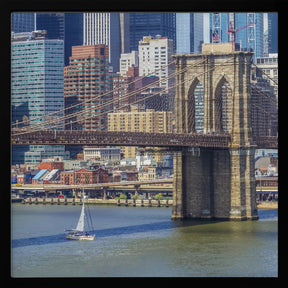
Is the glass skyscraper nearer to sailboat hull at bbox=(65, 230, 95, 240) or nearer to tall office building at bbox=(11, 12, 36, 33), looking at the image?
tall office building at bbox=(11, 12, 36, 33)

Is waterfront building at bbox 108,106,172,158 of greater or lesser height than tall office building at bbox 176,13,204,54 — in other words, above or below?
below

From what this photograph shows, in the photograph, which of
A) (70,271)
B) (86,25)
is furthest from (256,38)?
(70,271)

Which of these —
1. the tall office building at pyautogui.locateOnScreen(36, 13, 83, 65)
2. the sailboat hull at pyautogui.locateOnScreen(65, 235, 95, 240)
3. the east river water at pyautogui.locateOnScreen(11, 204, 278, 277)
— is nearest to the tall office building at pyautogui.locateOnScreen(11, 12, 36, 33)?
the tall office building at pyautogui.locateOnScreen(36, 13, 83, 65)

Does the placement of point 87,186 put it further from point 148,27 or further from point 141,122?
point 148,27

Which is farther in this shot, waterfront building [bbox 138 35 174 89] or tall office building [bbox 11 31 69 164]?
waterfront building [bbox 138 35 174 89]

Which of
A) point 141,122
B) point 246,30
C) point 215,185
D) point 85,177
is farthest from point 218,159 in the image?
point 246,30
